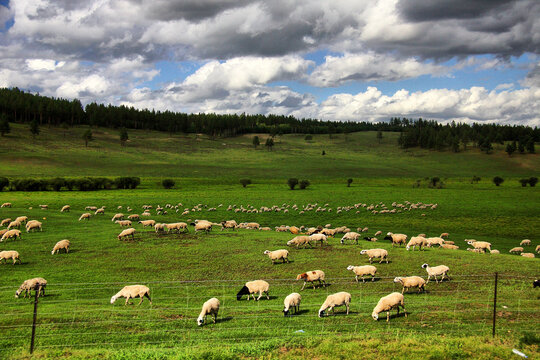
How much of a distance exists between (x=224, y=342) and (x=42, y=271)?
15108 mm

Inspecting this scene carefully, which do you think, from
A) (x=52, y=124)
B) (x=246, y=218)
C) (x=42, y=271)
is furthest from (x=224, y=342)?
(x=52, y=124)

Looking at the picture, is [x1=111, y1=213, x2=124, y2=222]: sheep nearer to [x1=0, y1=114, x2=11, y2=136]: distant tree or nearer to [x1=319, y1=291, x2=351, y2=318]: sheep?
[x1=319, y1=291, x2=351, y2=318]: sheep

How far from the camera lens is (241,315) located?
578 inches

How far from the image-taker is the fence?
12367 millimetres

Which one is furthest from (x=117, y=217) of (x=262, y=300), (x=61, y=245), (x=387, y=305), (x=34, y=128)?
(x=34, y=128)

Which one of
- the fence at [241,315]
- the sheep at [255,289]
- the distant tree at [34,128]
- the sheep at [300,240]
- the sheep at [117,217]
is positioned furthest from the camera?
the distant tree at [34,128]

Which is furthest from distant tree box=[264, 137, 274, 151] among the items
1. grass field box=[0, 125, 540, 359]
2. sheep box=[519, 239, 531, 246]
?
sheep box=[519, 239, 531, 246]

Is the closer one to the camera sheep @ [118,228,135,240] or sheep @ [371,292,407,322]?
sheep @ [371,292,407,322]

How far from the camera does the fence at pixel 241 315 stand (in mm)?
12367

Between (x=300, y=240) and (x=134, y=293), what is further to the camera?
(x=300, y=240)

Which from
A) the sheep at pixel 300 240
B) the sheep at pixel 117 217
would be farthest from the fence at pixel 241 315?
the sheep at pixel 117 217

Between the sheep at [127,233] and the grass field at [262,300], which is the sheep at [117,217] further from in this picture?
the sheep at [127,233]

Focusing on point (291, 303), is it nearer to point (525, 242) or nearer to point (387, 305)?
point (387, 305)

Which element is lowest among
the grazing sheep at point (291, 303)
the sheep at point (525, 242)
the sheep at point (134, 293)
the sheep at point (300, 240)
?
the sheep at point (525, 242)
